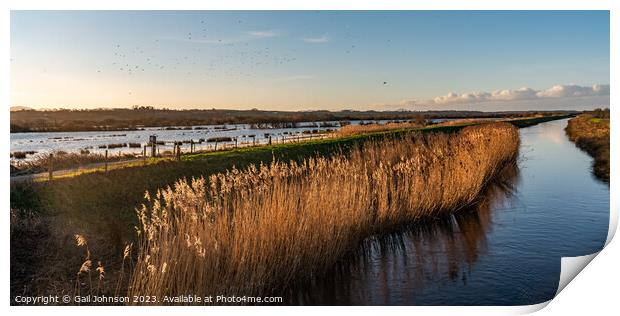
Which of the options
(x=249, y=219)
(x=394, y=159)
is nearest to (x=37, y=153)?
(x=394, y=159)

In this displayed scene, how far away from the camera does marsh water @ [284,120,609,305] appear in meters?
7.57

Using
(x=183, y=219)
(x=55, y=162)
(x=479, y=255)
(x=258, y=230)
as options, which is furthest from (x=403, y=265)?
(x=55, y=162)

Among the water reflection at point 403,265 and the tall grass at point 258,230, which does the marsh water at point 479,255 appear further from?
the tall grass at point 258,230

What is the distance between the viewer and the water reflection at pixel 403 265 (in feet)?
24.7

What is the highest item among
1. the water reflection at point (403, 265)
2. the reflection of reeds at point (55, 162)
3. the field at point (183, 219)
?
the reflection of reeds at point (55, 162)

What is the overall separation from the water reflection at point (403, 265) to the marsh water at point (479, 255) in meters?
0.01

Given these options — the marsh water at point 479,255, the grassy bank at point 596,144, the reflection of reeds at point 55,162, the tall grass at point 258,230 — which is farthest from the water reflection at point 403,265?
the reflection of reeds at point 55,162

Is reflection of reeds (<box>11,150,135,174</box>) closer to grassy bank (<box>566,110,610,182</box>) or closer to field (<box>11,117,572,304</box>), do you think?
field (<box>11,117,572,304</box>)

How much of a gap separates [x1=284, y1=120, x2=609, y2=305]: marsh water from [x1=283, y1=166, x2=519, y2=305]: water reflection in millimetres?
15

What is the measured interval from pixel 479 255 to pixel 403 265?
4.88 ft

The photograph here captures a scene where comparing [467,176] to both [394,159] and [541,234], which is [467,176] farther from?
[394,159]
